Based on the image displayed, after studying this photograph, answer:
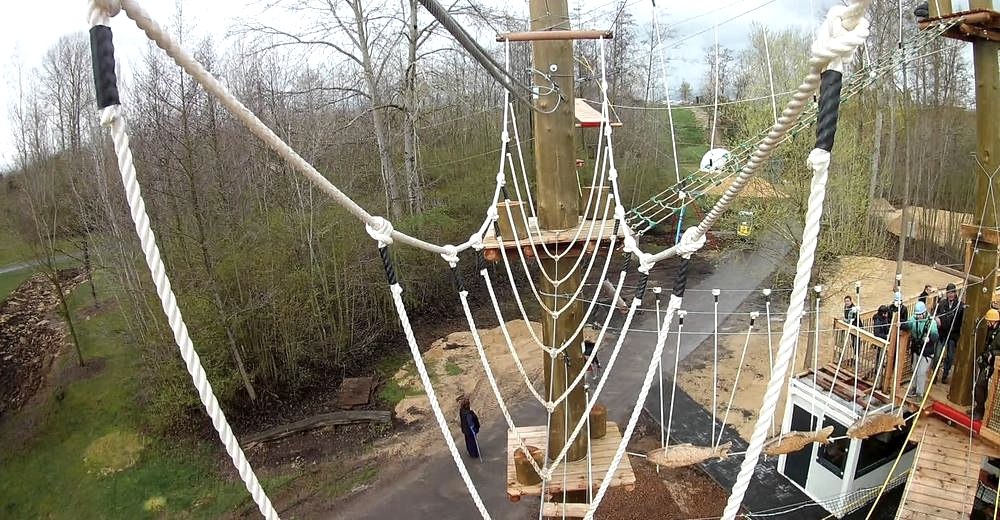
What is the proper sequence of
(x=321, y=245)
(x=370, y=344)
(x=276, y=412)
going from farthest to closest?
(x=370, y=344) < (x=321, y=245) < (x=276, y=412)

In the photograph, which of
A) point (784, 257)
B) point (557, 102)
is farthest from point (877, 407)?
point (784, 257)

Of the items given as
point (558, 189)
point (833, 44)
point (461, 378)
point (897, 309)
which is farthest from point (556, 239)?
point (461, 378)

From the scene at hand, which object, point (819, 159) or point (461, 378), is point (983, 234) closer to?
point (819, 159)

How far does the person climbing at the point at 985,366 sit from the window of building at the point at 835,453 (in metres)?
1.14

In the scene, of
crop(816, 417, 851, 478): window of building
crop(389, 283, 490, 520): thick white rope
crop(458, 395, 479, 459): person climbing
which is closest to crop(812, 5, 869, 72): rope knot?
crop(389, 283, 490, 520): thick white rope

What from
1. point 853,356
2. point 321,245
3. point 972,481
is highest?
point 321,245

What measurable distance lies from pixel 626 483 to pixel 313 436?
5.54 metres

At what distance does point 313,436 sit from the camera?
742cm

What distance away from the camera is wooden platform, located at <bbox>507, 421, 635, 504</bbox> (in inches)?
122

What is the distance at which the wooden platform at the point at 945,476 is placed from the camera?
13.6 ft

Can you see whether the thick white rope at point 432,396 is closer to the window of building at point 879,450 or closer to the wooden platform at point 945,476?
the wooden platform at point 945,476

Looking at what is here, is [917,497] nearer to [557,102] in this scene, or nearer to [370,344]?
[557,102]

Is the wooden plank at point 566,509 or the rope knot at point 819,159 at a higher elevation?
the rope knot at point 819,159

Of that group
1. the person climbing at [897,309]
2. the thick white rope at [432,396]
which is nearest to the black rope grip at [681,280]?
the thick white rope at [432,396]
